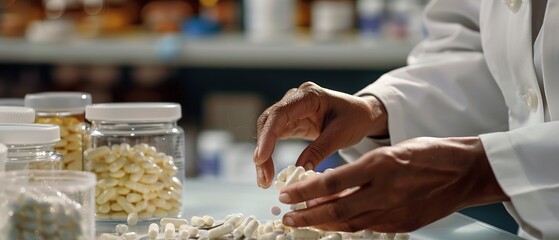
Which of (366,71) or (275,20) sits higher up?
(275,20)

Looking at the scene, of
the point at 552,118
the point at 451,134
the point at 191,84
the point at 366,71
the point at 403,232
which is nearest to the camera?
the point at 403,232

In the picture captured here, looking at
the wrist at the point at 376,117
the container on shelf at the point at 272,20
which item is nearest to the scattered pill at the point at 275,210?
the wrist at the point at 376,117

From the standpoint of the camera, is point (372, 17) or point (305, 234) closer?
point (305, 234)

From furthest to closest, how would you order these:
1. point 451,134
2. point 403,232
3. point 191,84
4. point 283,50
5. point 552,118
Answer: point 191,84 < point 283,50 < point 451,134 < point 552,118 < point 403,232

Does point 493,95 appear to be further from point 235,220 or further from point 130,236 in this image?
point 130,236

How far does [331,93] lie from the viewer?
1.12 meters

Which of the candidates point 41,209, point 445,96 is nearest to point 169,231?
point 41,209

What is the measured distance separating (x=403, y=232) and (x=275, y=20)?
1.69m

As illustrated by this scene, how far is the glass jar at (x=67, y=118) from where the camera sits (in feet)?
3.67

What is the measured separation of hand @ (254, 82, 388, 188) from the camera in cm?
100

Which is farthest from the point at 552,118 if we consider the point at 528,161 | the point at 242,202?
the point at 242,202

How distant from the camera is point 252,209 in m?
1.27

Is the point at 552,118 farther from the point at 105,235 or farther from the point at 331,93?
the point at 105,235

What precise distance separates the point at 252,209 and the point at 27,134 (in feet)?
1.43
